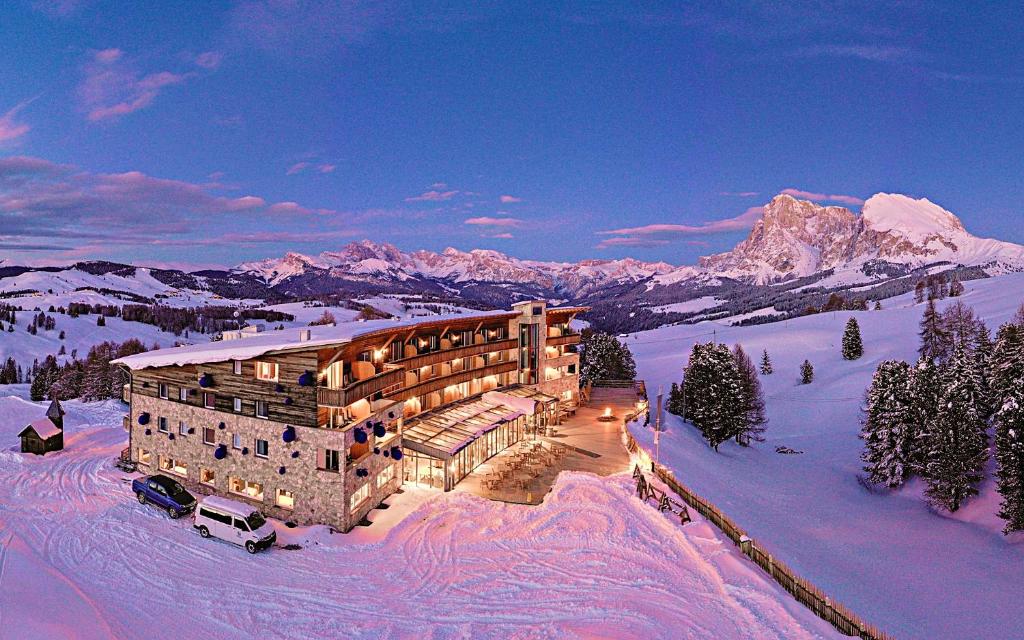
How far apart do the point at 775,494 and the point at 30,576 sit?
175 ft

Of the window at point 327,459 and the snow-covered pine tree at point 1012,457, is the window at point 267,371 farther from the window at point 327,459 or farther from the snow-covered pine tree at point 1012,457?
the snow-covered pine tree at point 1012,457

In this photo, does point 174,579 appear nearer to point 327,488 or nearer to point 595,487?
point 327,488

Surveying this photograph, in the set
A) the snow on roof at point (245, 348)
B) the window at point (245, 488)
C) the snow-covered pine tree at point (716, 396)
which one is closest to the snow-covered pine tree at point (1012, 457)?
the snow-covered pine tree at point (716, 396)

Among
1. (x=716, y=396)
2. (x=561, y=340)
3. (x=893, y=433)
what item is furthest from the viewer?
(x=716, y=396)

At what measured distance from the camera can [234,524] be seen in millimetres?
28984

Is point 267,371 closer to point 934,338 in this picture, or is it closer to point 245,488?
point 245,488

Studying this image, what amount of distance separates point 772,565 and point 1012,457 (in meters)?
25.4

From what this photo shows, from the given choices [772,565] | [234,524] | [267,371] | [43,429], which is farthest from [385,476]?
[43,429]

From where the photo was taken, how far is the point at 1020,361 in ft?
156

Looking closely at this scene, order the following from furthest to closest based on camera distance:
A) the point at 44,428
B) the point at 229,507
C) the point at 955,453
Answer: the point at 44,428 < the point at 955,453 < the point at 229,507

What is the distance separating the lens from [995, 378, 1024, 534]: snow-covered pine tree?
3625 centimetres

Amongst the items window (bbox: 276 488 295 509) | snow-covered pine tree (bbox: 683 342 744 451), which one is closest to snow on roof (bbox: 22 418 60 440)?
window (bbox: 276 488 295 509)

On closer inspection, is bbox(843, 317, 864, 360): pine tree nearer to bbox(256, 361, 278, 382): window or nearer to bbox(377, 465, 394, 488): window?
bbox(377, 465, 394, 488): window

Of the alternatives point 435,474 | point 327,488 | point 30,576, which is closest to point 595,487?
point 435,474
